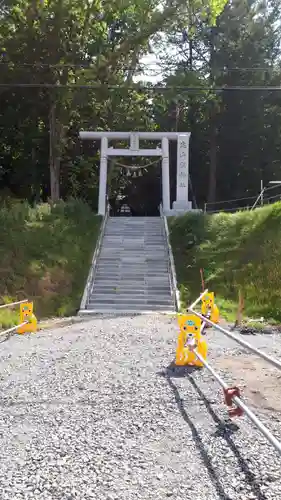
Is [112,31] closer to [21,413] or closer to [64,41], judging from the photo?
[64,41]

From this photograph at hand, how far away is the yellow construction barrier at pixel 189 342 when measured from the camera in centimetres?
694

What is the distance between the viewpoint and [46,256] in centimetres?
1584

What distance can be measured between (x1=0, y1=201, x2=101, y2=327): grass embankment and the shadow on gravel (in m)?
5.92

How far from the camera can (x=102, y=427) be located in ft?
15.9

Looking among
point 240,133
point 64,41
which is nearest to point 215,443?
point 64,41

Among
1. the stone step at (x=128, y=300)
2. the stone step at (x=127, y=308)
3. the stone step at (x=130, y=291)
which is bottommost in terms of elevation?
the stone step at (x=127, y=308)

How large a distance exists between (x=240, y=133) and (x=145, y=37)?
Result: 8.91m

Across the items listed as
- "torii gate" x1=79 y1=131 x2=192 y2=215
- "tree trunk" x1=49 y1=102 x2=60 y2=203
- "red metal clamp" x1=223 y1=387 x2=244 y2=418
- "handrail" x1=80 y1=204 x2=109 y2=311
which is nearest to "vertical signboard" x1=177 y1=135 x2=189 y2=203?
"torii gate" x1=79 y1=131 x2=192 y2=215

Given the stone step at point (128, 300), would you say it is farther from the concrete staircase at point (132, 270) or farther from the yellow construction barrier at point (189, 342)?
the yellow construction barrier at point (189, 342)

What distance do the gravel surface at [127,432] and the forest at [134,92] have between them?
1689 centimetres

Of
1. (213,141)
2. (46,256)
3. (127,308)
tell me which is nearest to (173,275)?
(127,308)

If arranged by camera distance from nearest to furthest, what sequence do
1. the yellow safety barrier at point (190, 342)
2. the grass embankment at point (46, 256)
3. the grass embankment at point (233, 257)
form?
the yellow safety barrier at point (190, 342)
the grass embankment at point (233, 257)
the grass embankment at point (46, 256)

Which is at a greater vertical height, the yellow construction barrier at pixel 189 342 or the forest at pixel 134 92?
the forest at pixel 134 92

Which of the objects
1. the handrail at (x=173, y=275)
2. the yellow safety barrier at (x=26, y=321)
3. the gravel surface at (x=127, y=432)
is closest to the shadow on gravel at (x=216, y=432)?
the gravel surface at (x=127, y=432)
